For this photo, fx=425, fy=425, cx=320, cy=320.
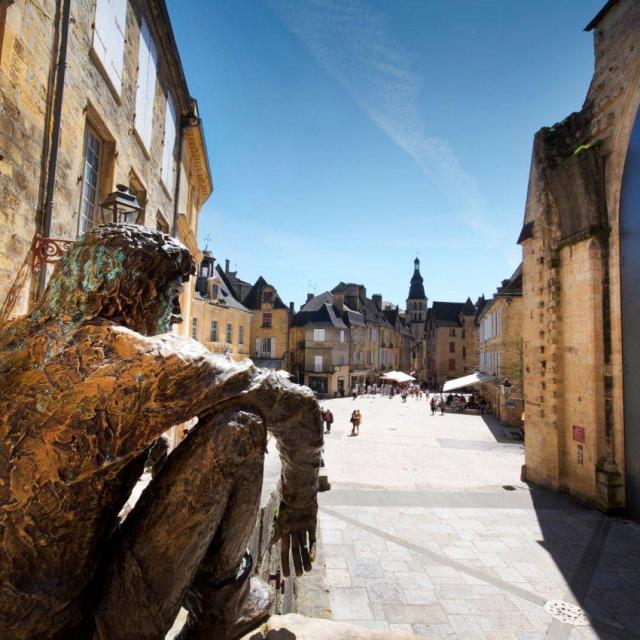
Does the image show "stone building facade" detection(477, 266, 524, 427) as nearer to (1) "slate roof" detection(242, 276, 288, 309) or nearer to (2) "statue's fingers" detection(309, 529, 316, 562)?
(1) "slate roof" detection(242, 276, 288, 309)

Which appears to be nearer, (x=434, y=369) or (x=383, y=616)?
(x=383, y=616)

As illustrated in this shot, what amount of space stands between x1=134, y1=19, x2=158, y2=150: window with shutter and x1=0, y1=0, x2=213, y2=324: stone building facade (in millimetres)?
20

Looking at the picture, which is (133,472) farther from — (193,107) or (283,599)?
(193,107)

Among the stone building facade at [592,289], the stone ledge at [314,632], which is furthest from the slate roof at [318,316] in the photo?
the stone ledge at [314,632]

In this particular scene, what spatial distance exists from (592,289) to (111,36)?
1125 centimetres

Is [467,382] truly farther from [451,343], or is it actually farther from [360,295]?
[451,343]

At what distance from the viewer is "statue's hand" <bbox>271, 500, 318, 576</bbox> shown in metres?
1.77

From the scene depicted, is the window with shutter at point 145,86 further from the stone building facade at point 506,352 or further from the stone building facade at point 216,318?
the stone building facade at point 506,352

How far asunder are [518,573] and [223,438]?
24.8ft

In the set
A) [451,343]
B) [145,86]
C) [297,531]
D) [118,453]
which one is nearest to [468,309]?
[451,343]

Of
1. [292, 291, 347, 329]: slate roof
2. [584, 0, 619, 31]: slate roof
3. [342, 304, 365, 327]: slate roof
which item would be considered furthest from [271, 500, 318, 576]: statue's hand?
[342, 304, 365, 327]: slate roof

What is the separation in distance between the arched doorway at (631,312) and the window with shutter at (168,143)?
11.1 meters

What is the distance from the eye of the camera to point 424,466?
1434 cm

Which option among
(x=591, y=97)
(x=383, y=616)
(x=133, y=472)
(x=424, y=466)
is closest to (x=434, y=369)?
(x=424, y=466)
